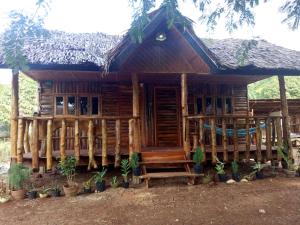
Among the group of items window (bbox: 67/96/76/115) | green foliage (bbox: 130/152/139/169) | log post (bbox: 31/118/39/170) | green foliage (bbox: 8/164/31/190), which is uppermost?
window (bbox: 67/96/76/115)

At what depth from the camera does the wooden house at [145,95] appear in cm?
789

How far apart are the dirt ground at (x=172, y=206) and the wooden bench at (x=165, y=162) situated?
13.3 inches

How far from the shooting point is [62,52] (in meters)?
8.87

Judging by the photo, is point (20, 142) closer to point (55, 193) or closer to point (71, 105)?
point (55, 193)

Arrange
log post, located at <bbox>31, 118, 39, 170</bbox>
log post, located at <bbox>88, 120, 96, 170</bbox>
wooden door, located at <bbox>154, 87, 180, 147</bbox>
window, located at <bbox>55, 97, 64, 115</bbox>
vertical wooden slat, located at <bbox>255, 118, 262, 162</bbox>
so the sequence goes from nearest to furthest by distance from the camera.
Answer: log post, located at <bbox>31, 118, 39, 170</bbox>, log post, located at <bbox>88, 120, 96, 170</bbox>, vertical wooden slat, located at <bbox>255, 118, 262, 162</bbox>, window, located at <bbox>55, 97, 64, 115</bbox>, wooden door, located at <bbox>154, 87, 180, 147</bbox>

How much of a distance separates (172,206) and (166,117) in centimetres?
546

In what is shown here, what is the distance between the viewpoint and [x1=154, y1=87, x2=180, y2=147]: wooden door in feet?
36.7

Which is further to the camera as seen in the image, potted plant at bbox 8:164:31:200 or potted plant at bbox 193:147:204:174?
potted plant at bbox 193:147:204:174

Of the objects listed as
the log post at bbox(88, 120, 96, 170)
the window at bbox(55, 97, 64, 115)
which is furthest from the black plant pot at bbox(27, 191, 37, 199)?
the window at bbox(55, 97, 64, 115)

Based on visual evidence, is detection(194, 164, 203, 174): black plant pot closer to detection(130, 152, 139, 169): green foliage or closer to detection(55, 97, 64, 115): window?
detection(130, 152, 139, 169): green foliage

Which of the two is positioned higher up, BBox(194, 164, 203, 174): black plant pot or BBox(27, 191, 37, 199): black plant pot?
BBox(194, 164, 203, 174): black plant pot

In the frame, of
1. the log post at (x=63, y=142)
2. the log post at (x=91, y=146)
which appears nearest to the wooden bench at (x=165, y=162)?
the log post at (x=91, y=146)

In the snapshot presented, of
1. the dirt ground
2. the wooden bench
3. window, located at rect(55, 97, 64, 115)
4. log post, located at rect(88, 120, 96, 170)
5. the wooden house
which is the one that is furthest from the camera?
window, located at rect(55, 97, 64, 115)

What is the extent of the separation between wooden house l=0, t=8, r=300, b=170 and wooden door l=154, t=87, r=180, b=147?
0.04 meters
